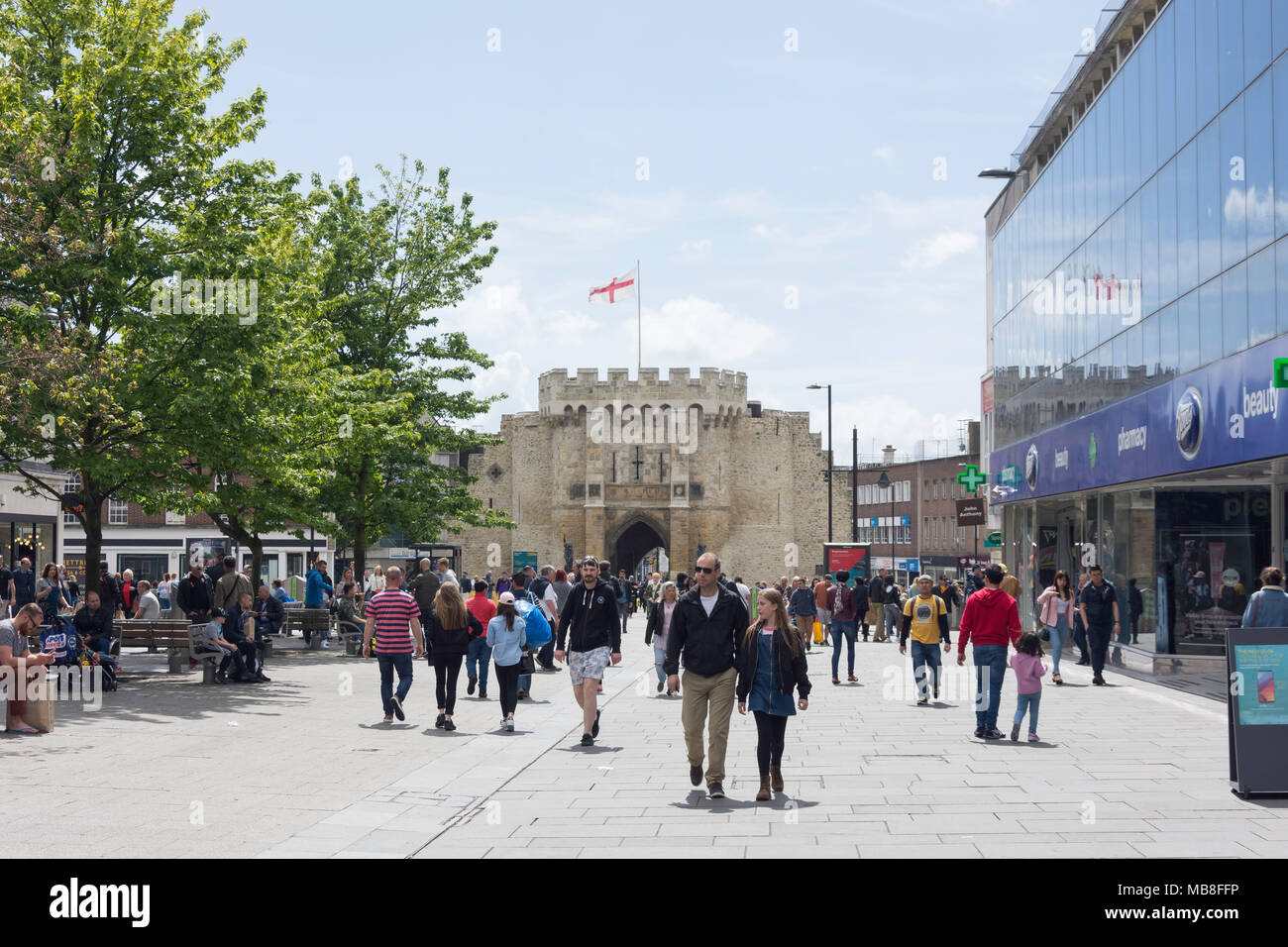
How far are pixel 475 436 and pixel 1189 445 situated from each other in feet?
56.3

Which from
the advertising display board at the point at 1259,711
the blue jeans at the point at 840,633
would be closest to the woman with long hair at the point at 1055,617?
the blue jeans at the point at 840,633

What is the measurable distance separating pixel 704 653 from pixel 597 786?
1.29m

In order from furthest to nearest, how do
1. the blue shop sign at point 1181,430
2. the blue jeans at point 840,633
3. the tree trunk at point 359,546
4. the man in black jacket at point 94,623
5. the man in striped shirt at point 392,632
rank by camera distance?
the tree trunk at point 359,546 < the blue jeans at point 840,633 < the man in black jacket at point 94,623 < the blue shop sign at point 1181,430 < the man in striped shirt at point 392,632

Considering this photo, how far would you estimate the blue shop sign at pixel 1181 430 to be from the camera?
47.5ft

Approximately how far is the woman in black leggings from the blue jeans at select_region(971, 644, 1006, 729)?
4985 millimetres

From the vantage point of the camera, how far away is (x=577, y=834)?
→ 780 cm

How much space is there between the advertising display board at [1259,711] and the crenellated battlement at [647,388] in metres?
63.7

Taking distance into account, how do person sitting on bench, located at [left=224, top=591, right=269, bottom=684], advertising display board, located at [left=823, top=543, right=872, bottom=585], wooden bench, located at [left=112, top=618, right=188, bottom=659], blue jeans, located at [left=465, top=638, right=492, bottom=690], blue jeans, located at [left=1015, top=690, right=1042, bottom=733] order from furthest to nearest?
advertising display board, located at [left=823, top=543, right=872, bottom=585], wooden bench, located at [left=112, top=618, right=188, bottom=659], person sitting on bench, located at [left=224, top=591, right=269, bottom=684], blue jeans, located at [left=465, top=638, right=492, bottom=690], blue jeans, located at [left=1015, top=690, right=1042, bottom=733]

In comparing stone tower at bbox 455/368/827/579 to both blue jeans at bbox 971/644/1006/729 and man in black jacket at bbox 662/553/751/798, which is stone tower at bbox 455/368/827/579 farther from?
man in black jacket at bbox 662/553/751/798

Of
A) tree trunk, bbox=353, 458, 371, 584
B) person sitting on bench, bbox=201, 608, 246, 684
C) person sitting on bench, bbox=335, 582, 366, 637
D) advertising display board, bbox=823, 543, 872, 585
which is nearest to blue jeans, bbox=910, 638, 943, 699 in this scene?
person sitting on bench, bbox=201, 608, 246, 684

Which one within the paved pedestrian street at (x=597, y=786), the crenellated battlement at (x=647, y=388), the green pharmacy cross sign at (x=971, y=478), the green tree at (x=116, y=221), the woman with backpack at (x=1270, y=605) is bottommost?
the paved pedestrian street at (x=597, y=786)

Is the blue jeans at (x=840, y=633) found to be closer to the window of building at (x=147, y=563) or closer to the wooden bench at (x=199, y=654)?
the wooden bench at (x=199, y=654)

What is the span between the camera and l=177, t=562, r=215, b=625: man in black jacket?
19.3m

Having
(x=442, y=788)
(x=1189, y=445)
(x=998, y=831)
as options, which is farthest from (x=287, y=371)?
(x=998, y=831)
